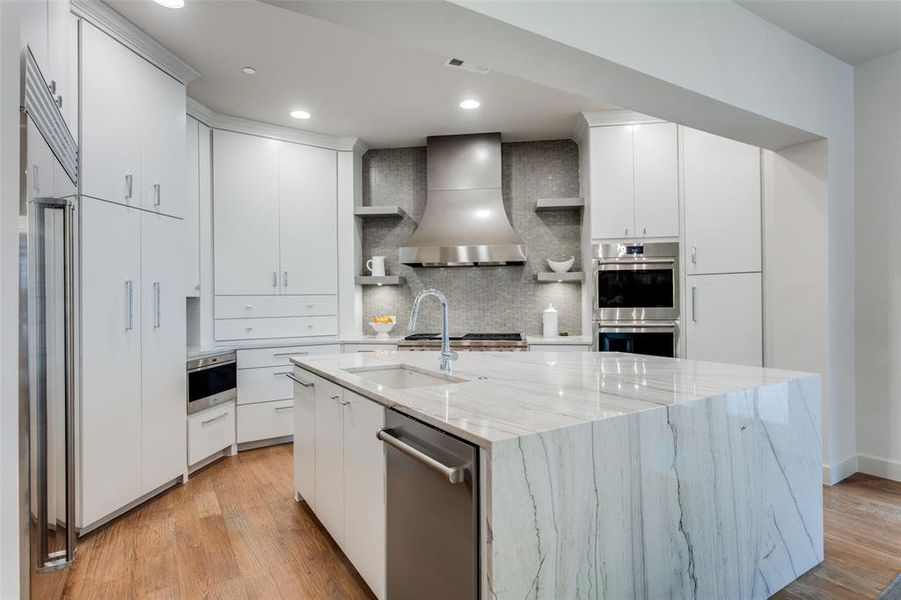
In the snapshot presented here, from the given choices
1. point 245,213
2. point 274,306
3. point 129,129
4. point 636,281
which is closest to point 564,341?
point 636,281

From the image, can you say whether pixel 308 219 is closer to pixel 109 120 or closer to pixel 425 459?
pixel 109 120

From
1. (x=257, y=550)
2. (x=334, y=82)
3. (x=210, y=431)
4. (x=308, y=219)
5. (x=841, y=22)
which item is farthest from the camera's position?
(x=308, y=219)

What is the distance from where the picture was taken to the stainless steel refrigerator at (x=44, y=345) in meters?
1.04

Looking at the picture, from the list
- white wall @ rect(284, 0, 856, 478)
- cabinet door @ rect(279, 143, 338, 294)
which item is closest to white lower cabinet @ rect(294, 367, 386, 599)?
white wall @ rect(284, 0, 856, 478)

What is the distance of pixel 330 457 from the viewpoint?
2137mm

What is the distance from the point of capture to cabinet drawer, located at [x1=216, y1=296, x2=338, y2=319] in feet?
12.6

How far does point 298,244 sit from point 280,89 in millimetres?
1294

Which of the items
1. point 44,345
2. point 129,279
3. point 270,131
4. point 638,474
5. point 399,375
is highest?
point 270,131

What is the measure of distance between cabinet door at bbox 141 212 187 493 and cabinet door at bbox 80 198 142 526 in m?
0.06

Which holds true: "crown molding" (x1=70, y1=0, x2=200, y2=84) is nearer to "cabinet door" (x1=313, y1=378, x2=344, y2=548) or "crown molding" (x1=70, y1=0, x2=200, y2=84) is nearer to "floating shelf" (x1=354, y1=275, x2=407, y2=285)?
"floating shelf" (x1=354, y1=275, x2=407, y2=285)

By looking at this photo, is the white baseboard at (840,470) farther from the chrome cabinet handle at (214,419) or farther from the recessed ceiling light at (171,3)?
the recessed ceiling light at (171,3)

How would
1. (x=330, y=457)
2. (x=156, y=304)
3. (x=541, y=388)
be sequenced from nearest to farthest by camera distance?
(x=541, y=388) < (x=330, y=457) < (x=156, y=304)

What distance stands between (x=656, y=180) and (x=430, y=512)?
11.2ft

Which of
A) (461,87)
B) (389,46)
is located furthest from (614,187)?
(389,46)
